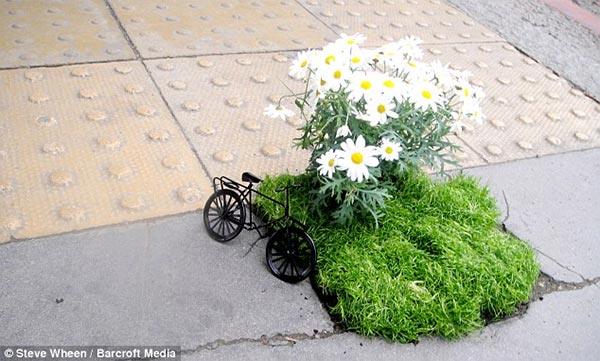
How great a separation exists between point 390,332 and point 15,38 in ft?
9.84

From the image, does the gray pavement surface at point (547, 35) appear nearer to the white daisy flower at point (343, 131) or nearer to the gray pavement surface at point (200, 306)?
the gray pavement surface at point (200, 306)

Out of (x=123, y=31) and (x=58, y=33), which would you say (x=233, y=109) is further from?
(x=58, y=33)

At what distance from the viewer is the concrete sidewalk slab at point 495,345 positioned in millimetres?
2123

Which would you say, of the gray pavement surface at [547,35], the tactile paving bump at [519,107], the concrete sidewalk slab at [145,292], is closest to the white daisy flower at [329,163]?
the concrete sidewalk slab at [145,292]

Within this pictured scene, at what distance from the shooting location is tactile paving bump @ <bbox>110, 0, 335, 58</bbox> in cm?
407

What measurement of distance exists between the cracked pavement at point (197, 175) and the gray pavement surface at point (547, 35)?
3 cm

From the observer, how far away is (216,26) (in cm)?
440

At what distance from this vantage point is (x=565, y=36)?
204 inches

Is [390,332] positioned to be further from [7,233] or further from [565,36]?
[565,36]

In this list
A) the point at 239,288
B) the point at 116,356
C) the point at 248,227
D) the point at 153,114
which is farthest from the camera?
→ the point at 153,114

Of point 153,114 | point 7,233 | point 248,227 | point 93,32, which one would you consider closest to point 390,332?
point 248,227

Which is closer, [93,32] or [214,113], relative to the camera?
[214,113]

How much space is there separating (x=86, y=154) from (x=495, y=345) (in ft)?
6.43

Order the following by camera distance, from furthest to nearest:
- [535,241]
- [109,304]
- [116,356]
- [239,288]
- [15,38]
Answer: [15,38] → [535,241] → [239,288] → [109,304] → [116,356]
